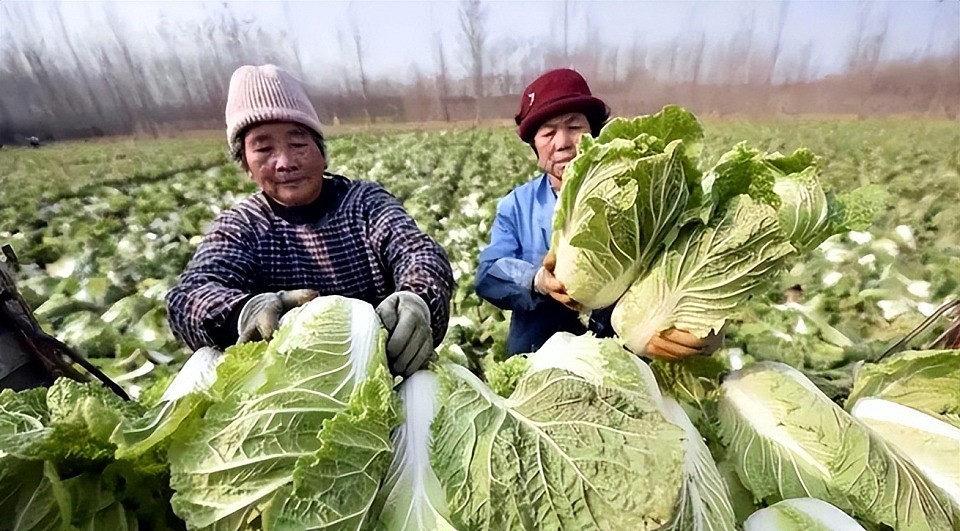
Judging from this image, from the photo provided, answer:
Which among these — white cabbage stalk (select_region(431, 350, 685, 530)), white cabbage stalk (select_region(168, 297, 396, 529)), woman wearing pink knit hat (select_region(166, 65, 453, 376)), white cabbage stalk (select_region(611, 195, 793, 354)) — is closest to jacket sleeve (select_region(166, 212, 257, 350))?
woman wearing pink knit hat (select_region(166, 65, 453, 376))

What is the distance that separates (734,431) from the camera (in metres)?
1.38

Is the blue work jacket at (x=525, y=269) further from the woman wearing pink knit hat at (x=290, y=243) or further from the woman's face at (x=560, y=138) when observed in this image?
the woman wearing pink knit hat at (x=290, y=243)

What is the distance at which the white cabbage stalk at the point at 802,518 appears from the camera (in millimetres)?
1125

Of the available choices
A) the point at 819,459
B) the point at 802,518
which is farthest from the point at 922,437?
the point at 802,518

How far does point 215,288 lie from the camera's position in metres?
1.59

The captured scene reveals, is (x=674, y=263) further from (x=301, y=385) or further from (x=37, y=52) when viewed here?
(x=37, y=52)

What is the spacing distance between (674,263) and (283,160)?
3.80ft

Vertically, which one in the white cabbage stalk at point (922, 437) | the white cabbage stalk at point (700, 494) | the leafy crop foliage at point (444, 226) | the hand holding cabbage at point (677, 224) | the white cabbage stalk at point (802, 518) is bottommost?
the leafy crop foliage at point (444, 226)

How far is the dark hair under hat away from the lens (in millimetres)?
2072

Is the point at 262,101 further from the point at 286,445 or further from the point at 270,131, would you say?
the point at 286,445

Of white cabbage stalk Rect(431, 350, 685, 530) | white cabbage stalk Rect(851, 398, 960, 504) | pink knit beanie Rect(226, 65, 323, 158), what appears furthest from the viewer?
pink knit beanie Rect(226, 65, 323, 158)

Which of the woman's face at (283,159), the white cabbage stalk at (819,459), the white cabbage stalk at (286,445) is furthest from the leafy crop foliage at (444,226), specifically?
the woman's face at (283,159)

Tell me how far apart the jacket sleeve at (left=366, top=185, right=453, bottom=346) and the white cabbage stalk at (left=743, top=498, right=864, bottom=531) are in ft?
3.13

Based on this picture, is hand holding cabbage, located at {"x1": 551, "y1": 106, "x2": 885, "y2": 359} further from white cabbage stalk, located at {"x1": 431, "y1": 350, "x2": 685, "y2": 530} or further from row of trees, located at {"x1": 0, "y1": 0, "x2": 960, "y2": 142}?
row of trees, located at {"x1": 0, "y1": 0, "x2": 960, "y2": 142}
